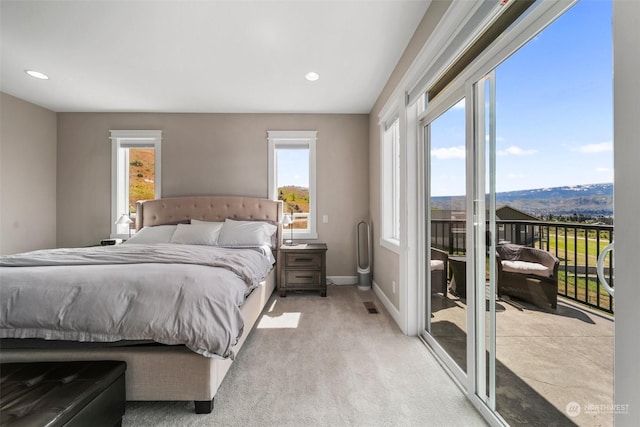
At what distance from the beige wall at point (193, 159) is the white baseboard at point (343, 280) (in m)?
0.06

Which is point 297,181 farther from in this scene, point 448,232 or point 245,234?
point 448,232

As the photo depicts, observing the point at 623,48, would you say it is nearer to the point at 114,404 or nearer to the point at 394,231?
the point at 114,404

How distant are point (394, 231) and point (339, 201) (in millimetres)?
1087

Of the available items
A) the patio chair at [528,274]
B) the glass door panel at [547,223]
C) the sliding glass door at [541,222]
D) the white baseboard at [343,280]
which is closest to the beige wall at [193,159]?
the white baseboard at [343,280]

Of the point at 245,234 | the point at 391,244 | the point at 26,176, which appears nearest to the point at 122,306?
the point at 245,234

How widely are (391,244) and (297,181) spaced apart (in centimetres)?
190

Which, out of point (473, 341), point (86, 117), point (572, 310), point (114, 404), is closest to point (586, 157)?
point (572, 310)

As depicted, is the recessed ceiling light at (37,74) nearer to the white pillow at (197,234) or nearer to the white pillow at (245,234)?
the white pillow at (197,234)

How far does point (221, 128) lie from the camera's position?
4168 millimetres

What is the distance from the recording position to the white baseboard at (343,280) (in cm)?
420

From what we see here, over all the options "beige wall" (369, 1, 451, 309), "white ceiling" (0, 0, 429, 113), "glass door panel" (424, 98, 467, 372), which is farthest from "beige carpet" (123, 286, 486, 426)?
"white ceiling" (0, 0, 429, 113)

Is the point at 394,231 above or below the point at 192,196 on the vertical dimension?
below

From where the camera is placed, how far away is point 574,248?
105 cm

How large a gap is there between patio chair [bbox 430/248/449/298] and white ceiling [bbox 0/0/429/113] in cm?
187
